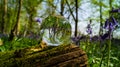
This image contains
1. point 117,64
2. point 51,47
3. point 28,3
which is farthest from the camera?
point 28,3

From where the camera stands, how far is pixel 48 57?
8.46ft

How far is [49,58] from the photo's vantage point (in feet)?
8.44

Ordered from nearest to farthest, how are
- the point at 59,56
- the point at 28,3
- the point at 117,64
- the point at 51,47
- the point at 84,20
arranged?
1. the point at 59,56
2. the point at 51,47
3. the point at 117,64
4. the point at 84,20
5. the point at 28,3

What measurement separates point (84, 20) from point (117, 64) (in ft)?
39.1

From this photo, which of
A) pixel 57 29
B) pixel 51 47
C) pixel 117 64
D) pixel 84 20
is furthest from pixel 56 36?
pixel 84 20

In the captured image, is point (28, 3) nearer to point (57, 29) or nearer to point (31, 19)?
point (31, 19)

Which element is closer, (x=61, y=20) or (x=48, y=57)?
(x=48, y=57)

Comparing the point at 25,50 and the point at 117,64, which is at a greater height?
the point at 25,50

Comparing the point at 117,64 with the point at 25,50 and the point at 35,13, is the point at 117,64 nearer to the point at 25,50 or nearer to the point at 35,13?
the point at 25,50

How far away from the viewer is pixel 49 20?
313cm

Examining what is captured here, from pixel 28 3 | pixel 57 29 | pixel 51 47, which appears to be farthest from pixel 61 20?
pixel 28 3

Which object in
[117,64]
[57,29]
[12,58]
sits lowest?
[117,64]

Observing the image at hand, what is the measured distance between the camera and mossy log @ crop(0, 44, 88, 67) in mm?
2564

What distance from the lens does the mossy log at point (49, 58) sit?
256 cm
